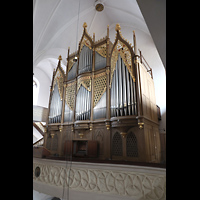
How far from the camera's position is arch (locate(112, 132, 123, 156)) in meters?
4.73

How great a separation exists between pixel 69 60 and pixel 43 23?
203cm

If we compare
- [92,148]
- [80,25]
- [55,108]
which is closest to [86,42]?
[80,25]

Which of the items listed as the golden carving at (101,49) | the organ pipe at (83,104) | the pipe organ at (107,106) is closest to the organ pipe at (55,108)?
the pipe organ at (107,106)

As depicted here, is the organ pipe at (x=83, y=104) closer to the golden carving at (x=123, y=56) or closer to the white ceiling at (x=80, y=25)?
the golden carving at (x=123, y=56)

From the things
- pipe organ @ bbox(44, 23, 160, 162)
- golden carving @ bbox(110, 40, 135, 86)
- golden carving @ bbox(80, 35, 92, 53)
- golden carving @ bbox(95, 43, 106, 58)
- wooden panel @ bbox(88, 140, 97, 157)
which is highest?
golden carving @ bbox(80, 35, 92, 53)

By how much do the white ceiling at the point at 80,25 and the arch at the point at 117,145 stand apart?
3236 millimetres

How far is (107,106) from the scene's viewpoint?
529cm

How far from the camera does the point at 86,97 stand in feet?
19.5

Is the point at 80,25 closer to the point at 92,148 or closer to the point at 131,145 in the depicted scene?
the point at 92,148

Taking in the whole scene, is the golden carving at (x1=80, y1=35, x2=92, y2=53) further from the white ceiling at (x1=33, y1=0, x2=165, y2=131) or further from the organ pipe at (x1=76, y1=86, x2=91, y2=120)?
the organ pipe at (x1=76, y1=86, x2=91, y2=120)

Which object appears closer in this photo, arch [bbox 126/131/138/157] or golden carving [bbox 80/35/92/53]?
arch [bbox 126/131/138/157]

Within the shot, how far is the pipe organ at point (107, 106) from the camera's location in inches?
181

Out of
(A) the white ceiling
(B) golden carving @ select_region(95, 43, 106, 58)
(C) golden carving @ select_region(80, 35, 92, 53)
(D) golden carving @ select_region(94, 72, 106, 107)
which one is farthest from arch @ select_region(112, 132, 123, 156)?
(C) golden carving @ select_region(80, 35, 92, 53)

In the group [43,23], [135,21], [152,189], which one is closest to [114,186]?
[152,189]
